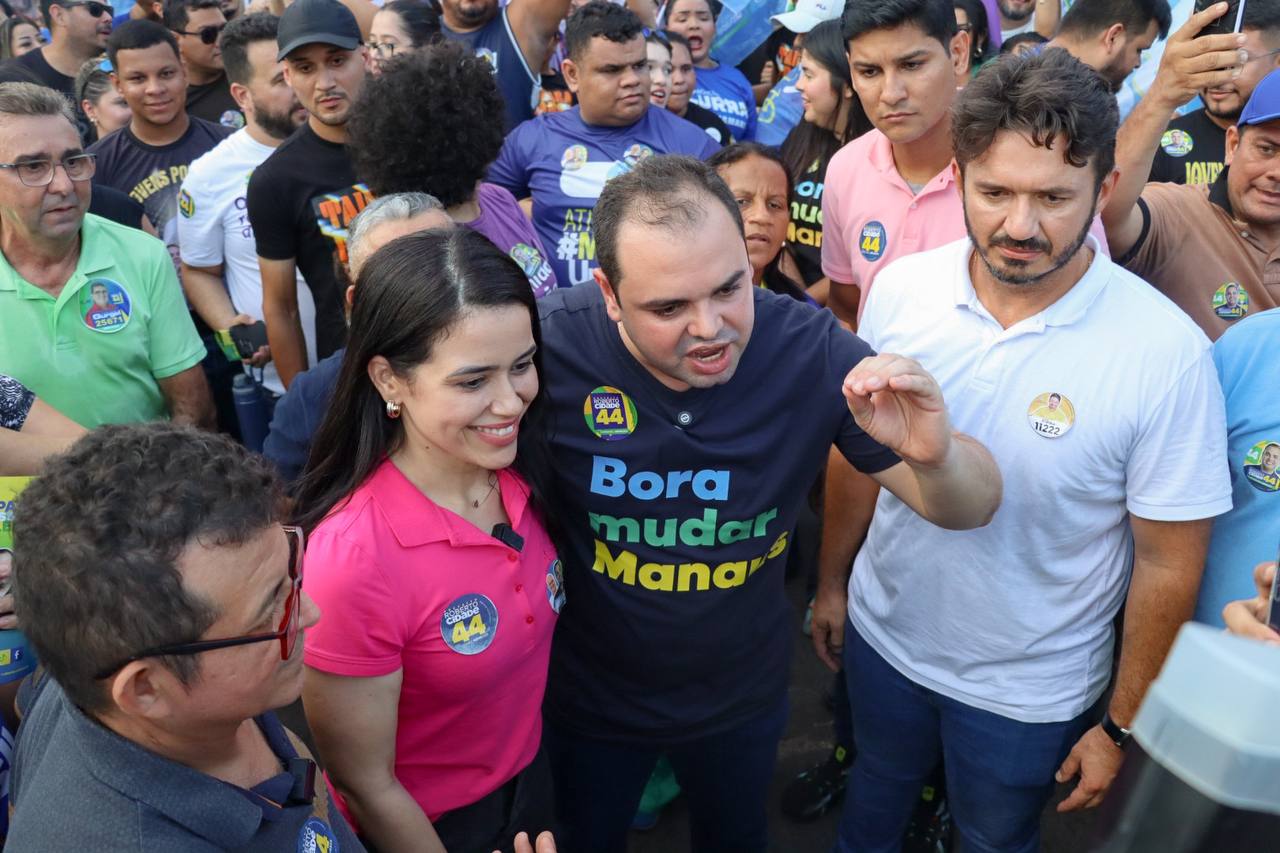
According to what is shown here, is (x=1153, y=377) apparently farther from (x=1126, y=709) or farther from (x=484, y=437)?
(x=484, y=437)

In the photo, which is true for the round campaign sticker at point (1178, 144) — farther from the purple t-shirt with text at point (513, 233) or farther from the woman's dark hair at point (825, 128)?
the purple t-shirt with text at point (513, 233)

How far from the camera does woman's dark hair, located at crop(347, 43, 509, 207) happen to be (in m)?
2.90

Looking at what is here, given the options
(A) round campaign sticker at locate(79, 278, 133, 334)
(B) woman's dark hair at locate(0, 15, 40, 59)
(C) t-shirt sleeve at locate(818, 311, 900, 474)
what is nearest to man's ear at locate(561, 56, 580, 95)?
(A) round campaign sticker at locate(79, 278, 133, 334)

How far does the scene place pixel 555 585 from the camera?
204 centimetres

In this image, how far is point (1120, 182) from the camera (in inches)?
103

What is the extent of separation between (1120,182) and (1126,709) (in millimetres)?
1390

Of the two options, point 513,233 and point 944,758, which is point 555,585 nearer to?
point 944,758

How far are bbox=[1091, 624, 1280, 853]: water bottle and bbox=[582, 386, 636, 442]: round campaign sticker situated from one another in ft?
4.68

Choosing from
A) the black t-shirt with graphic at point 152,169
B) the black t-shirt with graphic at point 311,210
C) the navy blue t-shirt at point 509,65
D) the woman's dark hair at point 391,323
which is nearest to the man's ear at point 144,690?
the woman's dark hair at point 391,323

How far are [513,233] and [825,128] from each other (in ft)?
5.04

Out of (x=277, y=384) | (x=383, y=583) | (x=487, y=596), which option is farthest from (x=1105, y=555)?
(x=277, y=384)

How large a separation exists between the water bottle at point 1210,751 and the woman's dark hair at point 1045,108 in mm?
1642

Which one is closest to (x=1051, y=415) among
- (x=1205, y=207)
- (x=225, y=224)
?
(x=1205, y=207)

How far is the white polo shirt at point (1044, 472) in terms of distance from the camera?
198 cm
